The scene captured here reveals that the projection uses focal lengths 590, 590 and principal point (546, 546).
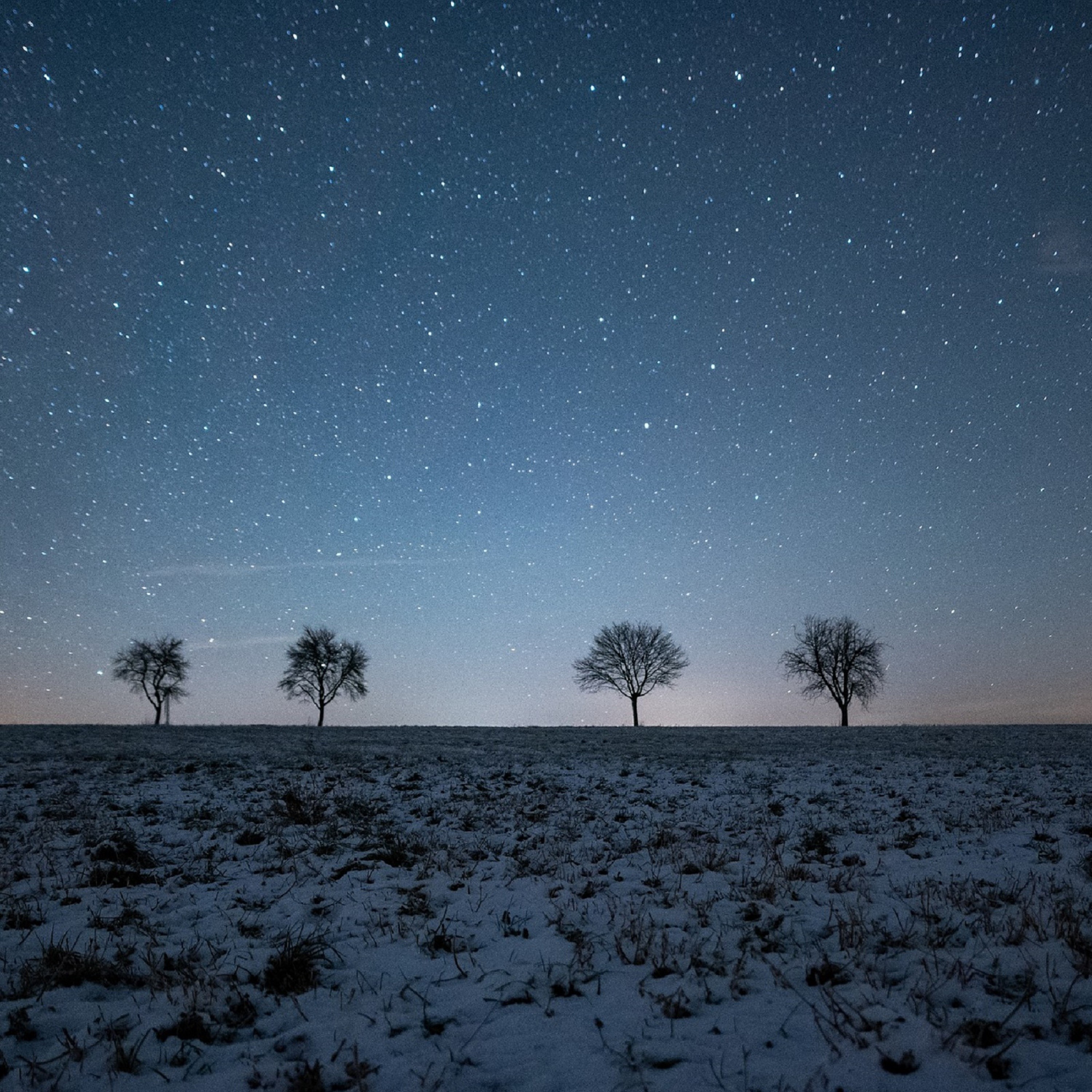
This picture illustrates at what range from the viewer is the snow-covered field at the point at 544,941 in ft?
10.2

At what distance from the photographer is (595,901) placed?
5.48m

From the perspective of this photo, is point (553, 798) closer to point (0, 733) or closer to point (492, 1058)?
point (492, 1058)

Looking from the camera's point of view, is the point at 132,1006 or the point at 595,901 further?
the point at 595,901

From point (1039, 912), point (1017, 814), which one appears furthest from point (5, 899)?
point (1017, 814)

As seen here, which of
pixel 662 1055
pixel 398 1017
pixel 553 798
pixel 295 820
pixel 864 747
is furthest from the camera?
pixel 864 747

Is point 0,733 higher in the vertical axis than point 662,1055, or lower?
lower

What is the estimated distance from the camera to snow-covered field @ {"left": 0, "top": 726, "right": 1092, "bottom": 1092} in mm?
3117

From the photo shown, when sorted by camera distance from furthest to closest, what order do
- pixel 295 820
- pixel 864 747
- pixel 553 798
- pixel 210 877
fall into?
pixel 864 747 < pixel 553 798 < pixel 295 820 < pixel 210 877

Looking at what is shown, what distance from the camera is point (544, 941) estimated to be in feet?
15.4

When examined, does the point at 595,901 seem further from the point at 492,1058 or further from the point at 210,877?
the point at 210,877

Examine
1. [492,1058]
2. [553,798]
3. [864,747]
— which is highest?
[492,1058]

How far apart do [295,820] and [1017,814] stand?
10.6 metres

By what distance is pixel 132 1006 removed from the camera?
3779 mm

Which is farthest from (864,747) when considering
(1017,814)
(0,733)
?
(0,733)
